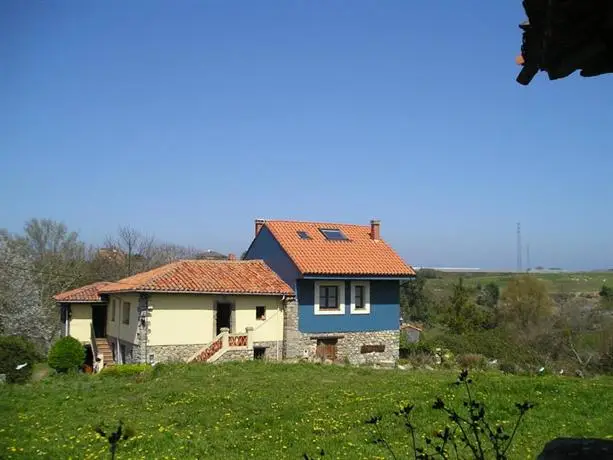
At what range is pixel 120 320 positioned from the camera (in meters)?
27.2

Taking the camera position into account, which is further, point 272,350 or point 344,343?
point 344,343

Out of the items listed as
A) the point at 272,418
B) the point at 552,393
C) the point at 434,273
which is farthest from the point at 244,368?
the point at 434,273

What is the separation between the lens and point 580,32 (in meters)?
2.58

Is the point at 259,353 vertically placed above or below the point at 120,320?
below

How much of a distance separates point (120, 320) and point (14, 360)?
22.6ft

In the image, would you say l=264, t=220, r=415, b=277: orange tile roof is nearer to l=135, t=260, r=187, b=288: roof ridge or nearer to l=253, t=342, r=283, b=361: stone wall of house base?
l=253, t=342, r=283, b=361: stone wall of house base

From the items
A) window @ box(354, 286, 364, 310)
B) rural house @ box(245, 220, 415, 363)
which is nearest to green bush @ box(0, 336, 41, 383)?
rural house @ box(245, 220, 415, 363)

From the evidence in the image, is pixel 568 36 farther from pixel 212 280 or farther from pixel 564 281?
pixel 564 281

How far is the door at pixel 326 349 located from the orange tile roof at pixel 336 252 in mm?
3269

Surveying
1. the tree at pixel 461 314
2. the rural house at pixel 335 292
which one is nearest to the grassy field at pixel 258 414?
the rural house at pixel 335 292

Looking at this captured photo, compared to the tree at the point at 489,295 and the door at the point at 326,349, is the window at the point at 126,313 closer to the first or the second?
the door at the point at 326,349

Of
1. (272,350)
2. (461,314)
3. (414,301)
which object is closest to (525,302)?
(461,314)

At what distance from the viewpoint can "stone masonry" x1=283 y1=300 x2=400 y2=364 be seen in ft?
85.7

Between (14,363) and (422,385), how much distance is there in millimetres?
15075
